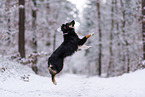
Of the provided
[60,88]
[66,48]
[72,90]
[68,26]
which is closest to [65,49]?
[66,48]

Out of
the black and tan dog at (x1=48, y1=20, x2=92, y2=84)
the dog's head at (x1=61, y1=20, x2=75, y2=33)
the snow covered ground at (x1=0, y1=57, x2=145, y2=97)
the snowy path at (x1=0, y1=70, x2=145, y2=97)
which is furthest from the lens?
the snow covered ground at (x1=0, y1=57, x2=145, y2=97)

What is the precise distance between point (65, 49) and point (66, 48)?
5 centimetres

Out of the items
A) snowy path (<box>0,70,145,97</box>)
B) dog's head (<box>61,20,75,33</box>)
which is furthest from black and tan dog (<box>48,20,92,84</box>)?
snowy path (<box>0,70,145,97</box>)

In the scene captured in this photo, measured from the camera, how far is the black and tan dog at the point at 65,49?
18.6ft

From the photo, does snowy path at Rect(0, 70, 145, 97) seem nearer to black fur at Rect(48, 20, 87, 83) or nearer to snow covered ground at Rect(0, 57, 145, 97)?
snow covered ground at Rect(0, 57, 145, 97)

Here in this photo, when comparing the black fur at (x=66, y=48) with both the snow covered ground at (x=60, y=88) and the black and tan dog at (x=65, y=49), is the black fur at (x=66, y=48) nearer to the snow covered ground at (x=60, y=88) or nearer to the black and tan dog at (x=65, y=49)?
the black and tan dog at (x=65, y=49)

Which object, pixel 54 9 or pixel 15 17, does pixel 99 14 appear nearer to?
pixel 54 9

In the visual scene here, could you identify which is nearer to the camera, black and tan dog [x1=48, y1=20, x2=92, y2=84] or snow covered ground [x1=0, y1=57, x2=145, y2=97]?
black and tan dog [x1=48, y1=20, x2=92, y2=84]

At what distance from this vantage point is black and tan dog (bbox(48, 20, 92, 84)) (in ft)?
18.6

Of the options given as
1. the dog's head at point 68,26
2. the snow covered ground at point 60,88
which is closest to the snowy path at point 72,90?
the snow covered ground at point 60,88

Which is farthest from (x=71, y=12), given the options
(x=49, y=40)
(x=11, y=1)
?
(x=11, y=1)

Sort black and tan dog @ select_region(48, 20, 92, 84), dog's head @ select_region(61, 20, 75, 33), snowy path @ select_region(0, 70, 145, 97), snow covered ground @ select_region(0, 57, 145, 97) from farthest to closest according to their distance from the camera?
1. snow covered ground @ select_region(0, 57, 145, 97)
2. snowy path @ select_region(0, 70, 145, 97)
3. dog's head @ select_region(61, 20, 75, 33)
4. black and tan dog @ select_region(48, 20, 92, 84)

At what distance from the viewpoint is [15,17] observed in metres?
19.0

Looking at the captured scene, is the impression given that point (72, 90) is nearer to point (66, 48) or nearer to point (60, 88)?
point (60, 88)
